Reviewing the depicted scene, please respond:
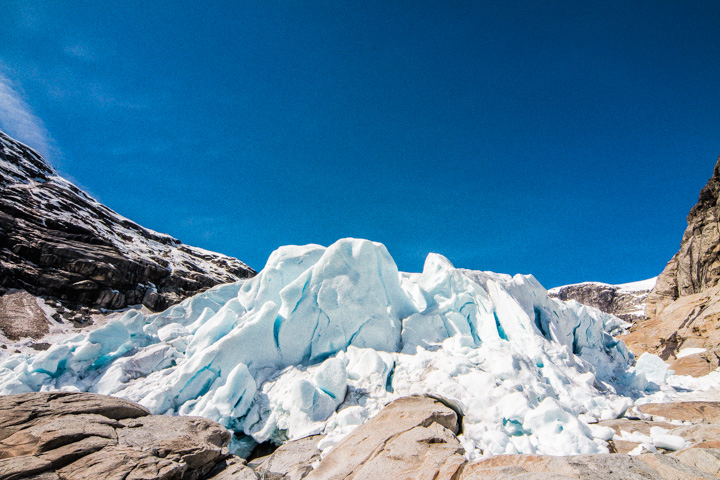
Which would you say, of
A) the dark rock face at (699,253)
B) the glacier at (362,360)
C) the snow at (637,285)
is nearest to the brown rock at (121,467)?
the glacier at (362,360)

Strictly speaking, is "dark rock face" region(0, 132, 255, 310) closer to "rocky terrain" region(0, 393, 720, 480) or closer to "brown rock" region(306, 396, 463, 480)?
"rocky terrain" region(0, 393, 720, 480)

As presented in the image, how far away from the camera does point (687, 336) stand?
1617 cm

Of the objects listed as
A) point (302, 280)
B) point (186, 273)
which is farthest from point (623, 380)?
point (186, 273)

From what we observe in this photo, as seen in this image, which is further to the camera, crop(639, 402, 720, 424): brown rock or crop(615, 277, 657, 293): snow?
crop(615, 277, 657, 293): snow

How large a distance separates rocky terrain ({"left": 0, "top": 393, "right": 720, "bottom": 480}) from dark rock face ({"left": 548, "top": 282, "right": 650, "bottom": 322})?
6346 centimetres

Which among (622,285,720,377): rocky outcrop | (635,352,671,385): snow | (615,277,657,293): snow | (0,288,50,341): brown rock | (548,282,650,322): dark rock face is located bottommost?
(635,352,671,385): snow

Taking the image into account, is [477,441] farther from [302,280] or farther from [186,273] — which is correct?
[186,273]

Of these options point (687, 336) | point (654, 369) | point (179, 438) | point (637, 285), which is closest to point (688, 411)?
point (654, 369)

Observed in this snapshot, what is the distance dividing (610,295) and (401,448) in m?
81.2

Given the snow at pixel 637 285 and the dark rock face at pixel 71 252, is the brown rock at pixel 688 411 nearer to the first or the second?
the dark rock face at pixel 71 252

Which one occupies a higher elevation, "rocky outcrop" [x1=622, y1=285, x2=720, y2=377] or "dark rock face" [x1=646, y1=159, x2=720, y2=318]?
"dark rock face" [x1=646, y1=159, x2=720, y2=318]

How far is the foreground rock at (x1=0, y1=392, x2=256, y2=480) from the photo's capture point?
14.2ft

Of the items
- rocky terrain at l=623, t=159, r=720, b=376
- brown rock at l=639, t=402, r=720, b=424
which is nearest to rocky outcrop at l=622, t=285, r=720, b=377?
rocky terrain at l=623, t=159, r=720, b=376

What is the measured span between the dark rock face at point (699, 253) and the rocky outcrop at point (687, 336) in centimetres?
371
